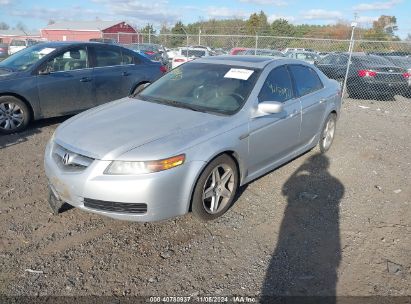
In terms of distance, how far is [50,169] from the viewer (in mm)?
3320

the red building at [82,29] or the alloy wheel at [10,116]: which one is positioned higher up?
the red building at [82,29]

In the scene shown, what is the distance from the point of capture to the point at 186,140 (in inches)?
125

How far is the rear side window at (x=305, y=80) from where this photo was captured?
4750 mm

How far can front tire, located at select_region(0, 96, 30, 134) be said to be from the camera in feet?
19.7

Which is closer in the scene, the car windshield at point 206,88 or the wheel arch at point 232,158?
the wheel arch at point 232,158

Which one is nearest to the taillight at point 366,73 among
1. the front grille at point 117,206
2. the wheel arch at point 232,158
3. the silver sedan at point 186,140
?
the silver sedan at point 186,140

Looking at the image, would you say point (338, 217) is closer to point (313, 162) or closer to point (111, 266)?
point (313, 162)

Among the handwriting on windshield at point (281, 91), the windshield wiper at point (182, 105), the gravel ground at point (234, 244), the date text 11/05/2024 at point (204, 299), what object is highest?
the handwriting on windshield at point (281, 91)

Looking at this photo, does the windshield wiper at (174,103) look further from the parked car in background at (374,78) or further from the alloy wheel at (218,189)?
the parked car in background at (374,78)

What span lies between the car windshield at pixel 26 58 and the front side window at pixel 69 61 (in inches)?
8.1

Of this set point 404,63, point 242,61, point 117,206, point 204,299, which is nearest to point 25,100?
point 242,61

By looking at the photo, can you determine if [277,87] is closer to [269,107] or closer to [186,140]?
[269,107]

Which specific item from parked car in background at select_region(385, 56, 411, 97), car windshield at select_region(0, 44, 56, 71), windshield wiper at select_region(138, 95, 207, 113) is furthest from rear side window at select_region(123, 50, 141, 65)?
parked car in background at select_region(385, 56, 411, 97)

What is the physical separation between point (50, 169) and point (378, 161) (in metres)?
4.86
